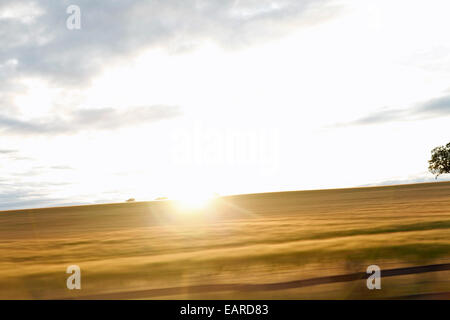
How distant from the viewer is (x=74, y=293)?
9.02m

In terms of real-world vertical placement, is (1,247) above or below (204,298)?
above

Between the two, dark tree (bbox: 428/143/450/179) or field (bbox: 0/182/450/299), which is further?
dark tree (bbox: 428/143/450/179)

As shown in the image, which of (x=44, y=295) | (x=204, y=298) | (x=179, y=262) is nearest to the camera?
(x=204, y=298)

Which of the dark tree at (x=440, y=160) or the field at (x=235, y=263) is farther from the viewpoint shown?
the dark tree at (x=440, y=160)

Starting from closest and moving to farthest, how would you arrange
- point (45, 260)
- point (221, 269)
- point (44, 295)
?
1. point (44, 295)
2. point (221, 269)
3. point (45, 260)

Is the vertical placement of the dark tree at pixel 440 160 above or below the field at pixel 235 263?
above

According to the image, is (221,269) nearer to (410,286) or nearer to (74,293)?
→ (74,293)

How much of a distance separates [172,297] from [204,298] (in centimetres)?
76

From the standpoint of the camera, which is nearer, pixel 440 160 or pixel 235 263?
pixel 235 263

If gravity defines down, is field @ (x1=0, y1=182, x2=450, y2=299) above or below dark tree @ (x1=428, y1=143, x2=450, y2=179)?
below

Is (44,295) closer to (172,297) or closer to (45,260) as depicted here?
(172,297)

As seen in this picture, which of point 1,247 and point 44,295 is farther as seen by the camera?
point 1,247

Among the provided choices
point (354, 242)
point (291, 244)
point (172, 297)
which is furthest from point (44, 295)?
point (354, 242)

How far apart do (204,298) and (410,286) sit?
190 inches
